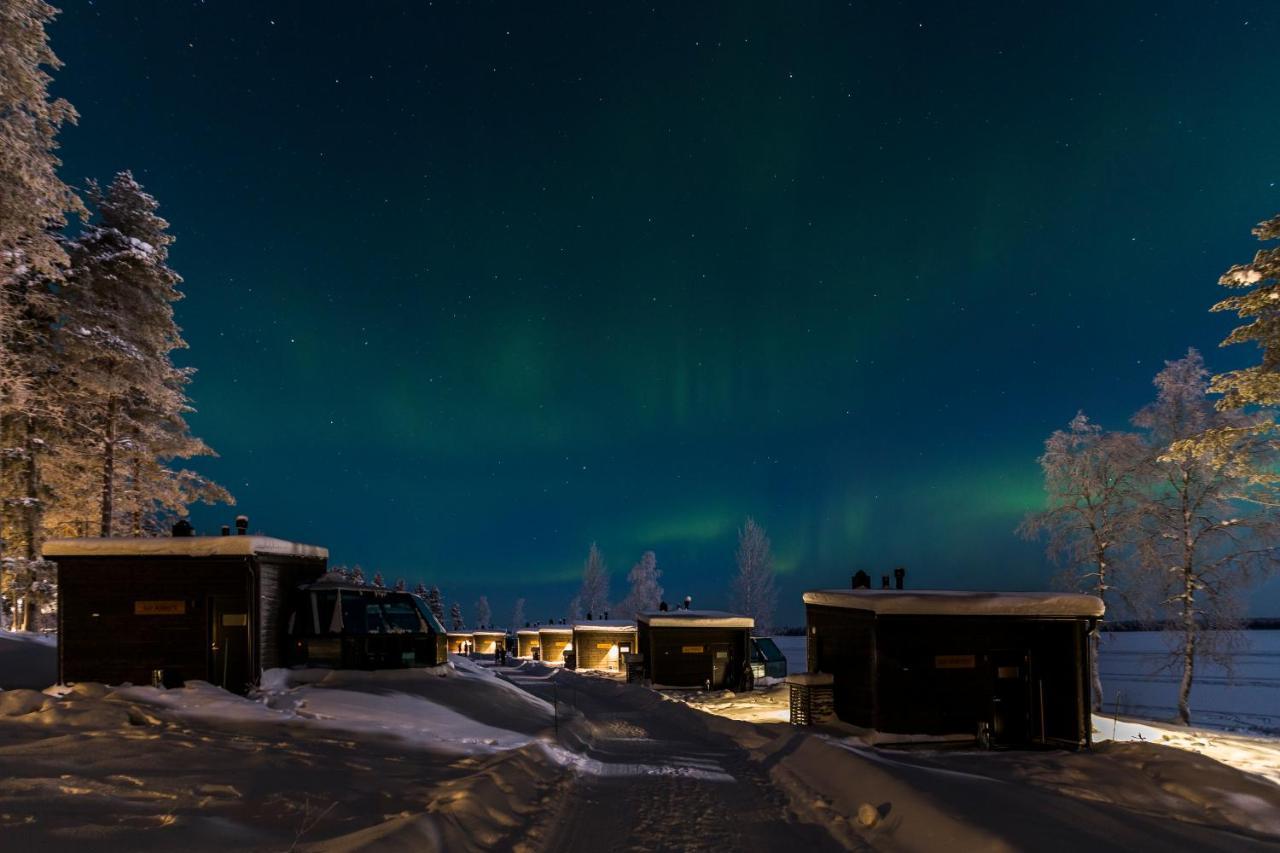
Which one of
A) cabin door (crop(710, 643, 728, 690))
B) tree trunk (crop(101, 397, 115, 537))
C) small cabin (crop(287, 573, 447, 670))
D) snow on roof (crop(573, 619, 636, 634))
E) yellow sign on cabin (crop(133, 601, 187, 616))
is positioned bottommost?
snow on roof (crop(573, 619, 636, 634))

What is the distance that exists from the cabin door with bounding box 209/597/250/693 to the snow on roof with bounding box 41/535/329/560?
1.06 meters

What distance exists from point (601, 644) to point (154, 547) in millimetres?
33187

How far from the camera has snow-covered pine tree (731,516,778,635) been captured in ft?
231

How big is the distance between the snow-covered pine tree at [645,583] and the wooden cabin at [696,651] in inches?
1791

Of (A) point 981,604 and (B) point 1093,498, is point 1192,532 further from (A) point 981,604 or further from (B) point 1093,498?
(A) point 981,604

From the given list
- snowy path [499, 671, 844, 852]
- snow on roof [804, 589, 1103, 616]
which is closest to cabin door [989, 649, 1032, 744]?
snow on roof [804, 589, 1103, 616]

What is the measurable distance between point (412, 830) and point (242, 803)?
190 cm

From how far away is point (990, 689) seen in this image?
1579 centimetres

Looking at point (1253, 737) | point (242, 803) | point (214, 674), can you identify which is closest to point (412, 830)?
point (242, 803)

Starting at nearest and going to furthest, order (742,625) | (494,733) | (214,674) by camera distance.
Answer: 1. (494,733)
2. (214,674)
3. (742,625)

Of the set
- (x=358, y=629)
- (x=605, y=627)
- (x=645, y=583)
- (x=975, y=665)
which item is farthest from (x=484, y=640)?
(x=975, y=665)

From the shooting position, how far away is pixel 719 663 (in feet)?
103

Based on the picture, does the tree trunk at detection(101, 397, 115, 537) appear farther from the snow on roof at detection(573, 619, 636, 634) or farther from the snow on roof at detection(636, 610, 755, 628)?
the snow on roof at detection(573, 619, 636, 634)

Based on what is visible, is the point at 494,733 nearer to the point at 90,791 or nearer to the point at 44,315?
the point at 90,791
